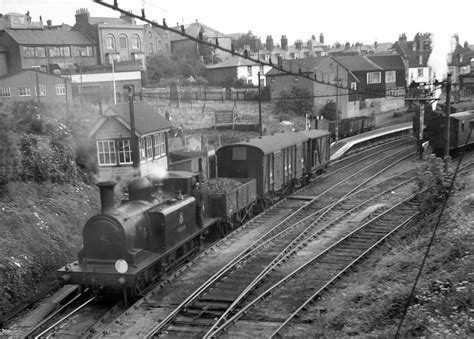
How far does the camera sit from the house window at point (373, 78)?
59.6 meters

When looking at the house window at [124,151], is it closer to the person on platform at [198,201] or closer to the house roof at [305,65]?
the person on platform at [198,201]

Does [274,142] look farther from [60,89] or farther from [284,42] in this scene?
[284,42]

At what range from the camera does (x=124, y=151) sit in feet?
78.7

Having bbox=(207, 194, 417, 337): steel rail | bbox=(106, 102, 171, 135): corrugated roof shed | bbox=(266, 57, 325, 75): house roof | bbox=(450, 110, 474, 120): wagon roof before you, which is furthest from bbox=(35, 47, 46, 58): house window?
bbox=(207, 194, 417, 337): steel rail

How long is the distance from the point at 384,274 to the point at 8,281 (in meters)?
9.62

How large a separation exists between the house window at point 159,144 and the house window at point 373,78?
39.3 m

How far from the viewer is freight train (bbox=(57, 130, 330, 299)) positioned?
1232cm

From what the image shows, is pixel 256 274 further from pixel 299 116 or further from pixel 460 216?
pixel 299 116

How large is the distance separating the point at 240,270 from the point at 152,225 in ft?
→ 9.61

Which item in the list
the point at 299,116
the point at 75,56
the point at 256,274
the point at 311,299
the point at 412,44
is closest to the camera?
the point at 311,299

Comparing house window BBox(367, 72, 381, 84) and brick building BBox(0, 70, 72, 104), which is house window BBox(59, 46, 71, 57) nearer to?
brick building BBox(0, 70, 72, 104)

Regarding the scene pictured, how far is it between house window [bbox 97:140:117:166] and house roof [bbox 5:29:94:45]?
2418 cm

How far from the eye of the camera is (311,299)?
12109 mm

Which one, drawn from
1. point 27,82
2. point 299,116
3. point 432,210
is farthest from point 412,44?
point 432,210
